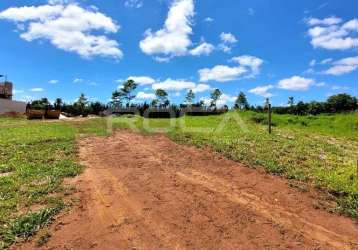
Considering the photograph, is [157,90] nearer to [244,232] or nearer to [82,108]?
[82,108]

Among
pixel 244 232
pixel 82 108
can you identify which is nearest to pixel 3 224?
pixel 244 232

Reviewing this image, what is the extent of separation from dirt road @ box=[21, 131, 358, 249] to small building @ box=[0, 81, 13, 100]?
45591mm

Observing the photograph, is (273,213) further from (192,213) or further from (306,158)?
(306,158)

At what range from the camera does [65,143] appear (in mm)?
13281

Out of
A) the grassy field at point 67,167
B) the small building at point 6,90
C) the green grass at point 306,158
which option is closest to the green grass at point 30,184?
the grassy field at point 67,167

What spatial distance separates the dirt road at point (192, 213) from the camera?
506 centimetres

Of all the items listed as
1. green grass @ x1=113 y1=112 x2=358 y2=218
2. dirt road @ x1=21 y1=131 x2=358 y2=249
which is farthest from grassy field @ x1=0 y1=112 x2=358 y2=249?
dirt road @ x1=21 y1=131 x2=358 y2=249

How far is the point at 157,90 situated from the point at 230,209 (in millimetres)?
63200

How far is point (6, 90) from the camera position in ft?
163

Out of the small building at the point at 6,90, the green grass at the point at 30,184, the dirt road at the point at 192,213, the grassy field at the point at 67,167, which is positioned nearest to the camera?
the dirt road at the point at 192,213

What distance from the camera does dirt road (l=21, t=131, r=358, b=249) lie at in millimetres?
5062

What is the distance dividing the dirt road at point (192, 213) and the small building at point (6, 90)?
45.6 m

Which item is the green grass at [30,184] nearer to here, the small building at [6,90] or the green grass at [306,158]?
the green grass at [306,158]

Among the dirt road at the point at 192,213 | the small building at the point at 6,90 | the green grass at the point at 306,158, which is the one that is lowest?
the dirt road at the point at 192,213
